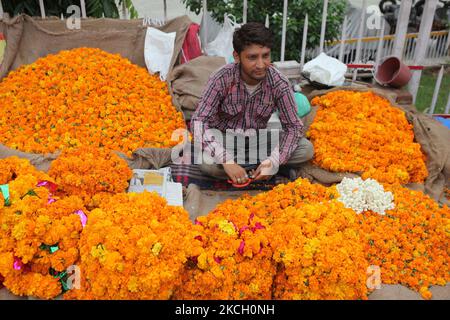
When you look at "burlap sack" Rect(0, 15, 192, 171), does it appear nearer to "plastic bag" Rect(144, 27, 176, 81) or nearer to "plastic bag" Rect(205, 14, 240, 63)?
"plastic bag" Rect(144, 27, 176, 81)

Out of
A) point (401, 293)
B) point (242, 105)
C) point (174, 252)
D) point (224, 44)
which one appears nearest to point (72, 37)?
point (224, 44)

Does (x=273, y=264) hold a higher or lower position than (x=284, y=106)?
lower

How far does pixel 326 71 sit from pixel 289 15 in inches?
51.6

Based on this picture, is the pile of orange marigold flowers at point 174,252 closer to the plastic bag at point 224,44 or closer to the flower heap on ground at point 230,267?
the flower heap on ground at point 230,267

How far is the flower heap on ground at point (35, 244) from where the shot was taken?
67.6 inches

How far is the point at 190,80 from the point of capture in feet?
12.0

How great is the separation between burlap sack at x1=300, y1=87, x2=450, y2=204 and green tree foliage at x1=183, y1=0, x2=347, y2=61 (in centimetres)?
166

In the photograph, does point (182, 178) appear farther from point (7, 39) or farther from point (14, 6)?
point (14, 6)

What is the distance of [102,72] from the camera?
11.2 feet

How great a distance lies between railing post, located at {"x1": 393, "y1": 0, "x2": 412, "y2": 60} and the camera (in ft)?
13.3

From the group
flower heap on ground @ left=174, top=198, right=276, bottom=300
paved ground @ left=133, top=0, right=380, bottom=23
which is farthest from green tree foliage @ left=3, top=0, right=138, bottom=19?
paved ground @ left=133, top=0, right=380, bottom=23

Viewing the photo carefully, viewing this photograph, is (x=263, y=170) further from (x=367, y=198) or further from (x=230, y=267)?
(x=230, y=267)

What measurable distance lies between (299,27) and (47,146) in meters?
3.18
